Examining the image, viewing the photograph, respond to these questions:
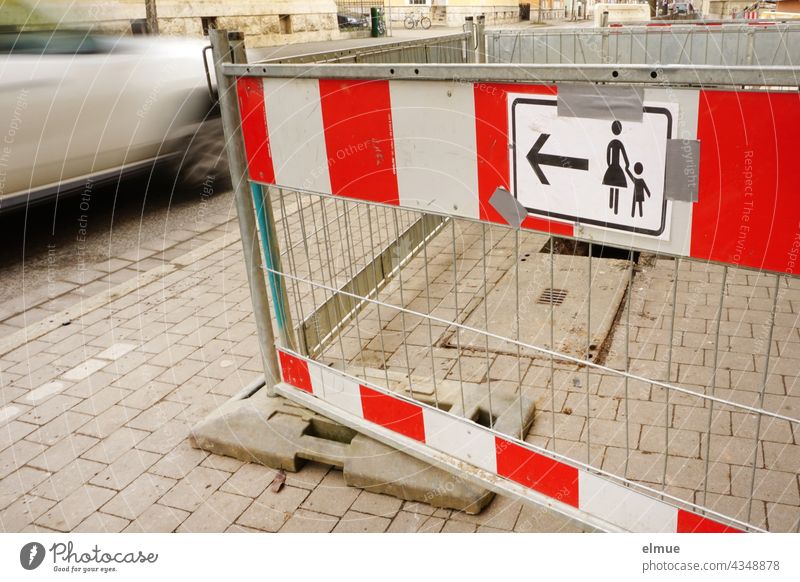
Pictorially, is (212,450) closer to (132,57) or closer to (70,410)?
(70,410)

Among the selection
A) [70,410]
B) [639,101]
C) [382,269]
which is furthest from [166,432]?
[639,101]

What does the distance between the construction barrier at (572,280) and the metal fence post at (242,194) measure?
0.15 ft

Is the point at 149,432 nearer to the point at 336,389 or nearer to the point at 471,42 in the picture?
the point at 336,389

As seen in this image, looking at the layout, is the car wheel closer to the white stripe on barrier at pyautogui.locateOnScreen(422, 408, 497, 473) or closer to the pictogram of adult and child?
the white stripe on barrier at pyautogui.locateOnScreen(422, 408, 497, 473)

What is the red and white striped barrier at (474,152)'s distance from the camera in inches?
68.2

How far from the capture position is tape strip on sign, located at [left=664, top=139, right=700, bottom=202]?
1.82 meters

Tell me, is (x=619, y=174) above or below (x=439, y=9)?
above

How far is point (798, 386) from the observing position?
3555 mm

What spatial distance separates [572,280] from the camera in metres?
5.02

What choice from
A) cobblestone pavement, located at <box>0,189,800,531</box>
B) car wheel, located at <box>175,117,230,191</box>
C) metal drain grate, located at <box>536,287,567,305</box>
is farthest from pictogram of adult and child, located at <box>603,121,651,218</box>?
car wheel, located at <box>175,117,230,191</box>

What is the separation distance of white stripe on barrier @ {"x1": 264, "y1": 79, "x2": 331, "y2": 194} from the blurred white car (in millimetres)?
4439

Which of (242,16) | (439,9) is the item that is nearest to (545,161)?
(242,16)

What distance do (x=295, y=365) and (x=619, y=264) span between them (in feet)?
9.13

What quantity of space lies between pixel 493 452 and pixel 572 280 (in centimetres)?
256
